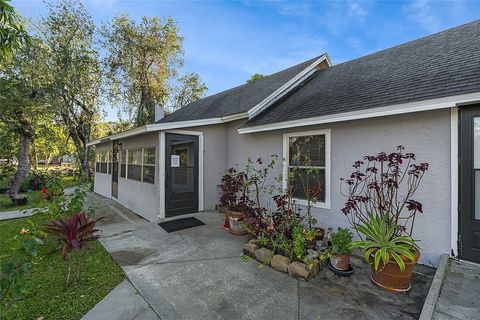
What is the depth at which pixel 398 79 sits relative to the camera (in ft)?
15.8

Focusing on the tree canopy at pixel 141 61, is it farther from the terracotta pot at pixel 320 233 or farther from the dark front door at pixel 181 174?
the terracotta pot at pixel 320 233

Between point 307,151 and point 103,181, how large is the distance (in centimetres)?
1107

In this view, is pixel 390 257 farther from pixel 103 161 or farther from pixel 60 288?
pixel 103 161

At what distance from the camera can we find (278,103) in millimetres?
7465

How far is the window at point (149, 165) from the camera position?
284 inches

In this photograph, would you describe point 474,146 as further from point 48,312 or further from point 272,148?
point 48,312

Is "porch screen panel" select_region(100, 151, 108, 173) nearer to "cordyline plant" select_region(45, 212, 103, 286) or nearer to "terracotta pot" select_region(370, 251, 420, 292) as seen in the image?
"cordyline plant" select_region(45, 212, 103, 286)

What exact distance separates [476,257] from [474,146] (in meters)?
1.58

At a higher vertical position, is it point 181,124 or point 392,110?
point 181,124

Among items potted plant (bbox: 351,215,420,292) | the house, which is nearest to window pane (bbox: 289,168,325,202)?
the house

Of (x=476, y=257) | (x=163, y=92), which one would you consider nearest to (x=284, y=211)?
(x=476, y=257)

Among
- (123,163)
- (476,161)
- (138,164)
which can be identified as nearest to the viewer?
(476,161)

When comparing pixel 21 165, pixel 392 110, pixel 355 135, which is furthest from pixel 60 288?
pixel 21 165

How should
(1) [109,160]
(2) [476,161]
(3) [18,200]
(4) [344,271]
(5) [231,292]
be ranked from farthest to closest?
(1) [109,160], (3) [18,200], (4) [344,271], (2) [476,161], (5) [231,292]
